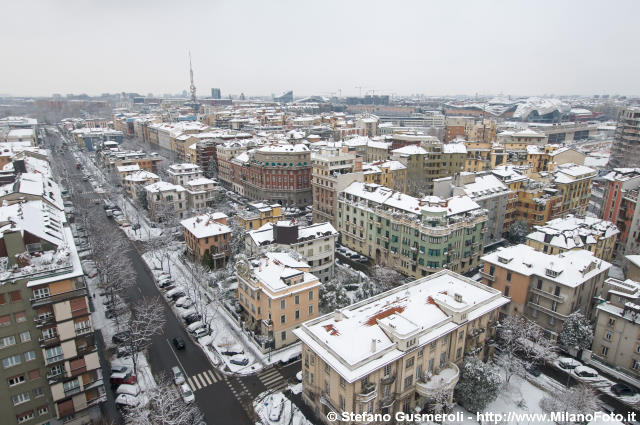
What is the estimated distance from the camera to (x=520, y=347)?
4594cm

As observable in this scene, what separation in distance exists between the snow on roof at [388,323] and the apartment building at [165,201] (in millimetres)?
64429

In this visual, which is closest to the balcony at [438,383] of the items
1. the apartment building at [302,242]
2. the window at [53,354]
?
the apartment building at [302,242]

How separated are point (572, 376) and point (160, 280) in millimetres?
60549

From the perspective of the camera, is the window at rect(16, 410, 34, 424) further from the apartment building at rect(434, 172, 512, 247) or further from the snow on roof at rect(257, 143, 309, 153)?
the snow on roof at rect(257, 143, 309, 153)

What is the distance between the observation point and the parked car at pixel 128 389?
40.6 metres

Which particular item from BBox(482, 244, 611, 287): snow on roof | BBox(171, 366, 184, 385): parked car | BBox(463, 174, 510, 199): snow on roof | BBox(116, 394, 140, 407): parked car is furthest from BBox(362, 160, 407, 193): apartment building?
BBox(116, 394, 140, 407): parked car

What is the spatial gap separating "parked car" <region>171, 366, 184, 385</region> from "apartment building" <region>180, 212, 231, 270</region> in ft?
80.0

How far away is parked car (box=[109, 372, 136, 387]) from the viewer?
42.2m

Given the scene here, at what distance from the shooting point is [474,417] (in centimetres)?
3822

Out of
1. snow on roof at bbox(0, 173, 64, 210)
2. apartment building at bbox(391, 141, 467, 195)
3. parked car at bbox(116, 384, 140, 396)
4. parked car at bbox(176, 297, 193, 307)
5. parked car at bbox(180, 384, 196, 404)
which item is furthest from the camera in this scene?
apartment building at bbox(391, 141, 467, 195)

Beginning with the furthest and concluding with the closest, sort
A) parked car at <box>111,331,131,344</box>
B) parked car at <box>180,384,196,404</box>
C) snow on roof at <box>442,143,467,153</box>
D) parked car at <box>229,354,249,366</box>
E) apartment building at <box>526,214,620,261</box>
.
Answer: snow on roof at <box>442,143,467,153</box> → apartment building at <box>526,214,620,261</box> → parked car at <box>111,331,131,344</box> → parked car at <box>229,354,249,366</box> → parked car at <box>180,384,196,404</box>

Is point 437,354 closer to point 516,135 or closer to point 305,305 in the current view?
point 305,305

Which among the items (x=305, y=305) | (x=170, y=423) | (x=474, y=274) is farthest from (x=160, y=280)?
(x=474, y=274)

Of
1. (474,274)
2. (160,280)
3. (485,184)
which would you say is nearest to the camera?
(160,280)
